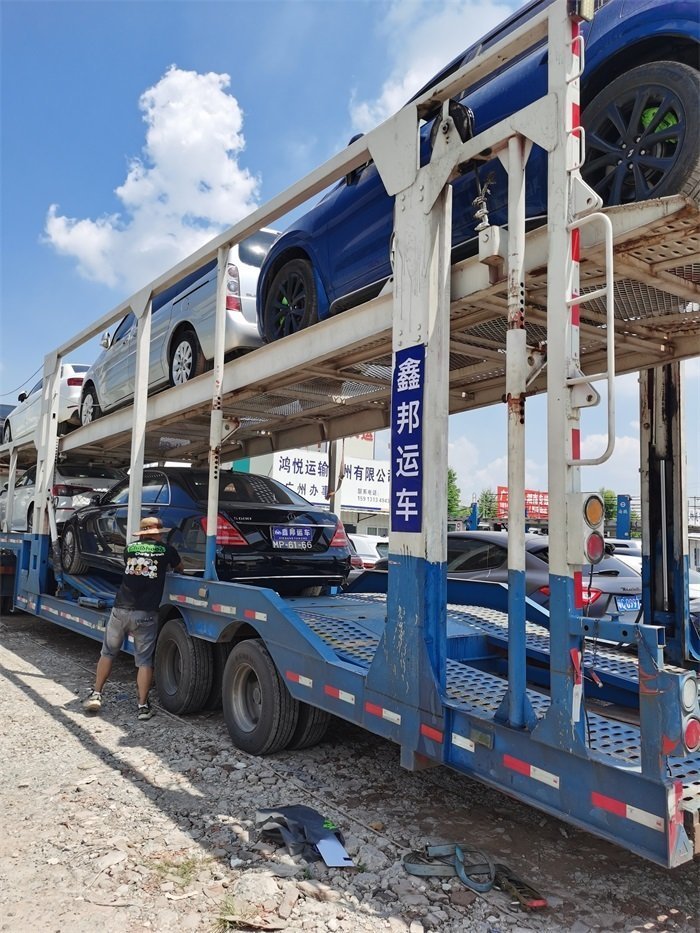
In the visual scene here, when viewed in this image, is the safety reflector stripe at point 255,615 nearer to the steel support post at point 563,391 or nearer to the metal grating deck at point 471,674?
the metal grating deck at point 471,674

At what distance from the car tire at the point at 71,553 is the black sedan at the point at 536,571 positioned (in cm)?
330

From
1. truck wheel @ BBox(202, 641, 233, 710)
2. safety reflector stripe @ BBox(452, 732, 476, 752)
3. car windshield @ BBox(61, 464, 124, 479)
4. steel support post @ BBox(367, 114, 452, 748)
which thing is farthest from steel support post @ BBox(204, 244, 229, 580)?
car windshield @ BBox(61, 464, 124, 479)

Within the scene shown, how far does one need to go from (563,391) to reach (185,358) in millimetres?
4969

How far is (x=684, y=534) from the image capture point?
16.2 feet

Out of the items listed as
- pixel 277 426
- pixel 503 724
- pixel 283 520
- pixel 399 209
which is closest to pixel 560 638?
pixel 503 724

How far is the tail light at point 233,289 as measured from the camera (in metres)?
6.04

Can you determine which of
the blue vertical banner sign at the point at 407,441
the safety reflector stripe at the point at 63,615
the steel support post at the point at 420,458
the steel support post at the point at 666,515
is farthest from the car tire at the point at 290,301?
the safety reflector stripe at the point at 63,615

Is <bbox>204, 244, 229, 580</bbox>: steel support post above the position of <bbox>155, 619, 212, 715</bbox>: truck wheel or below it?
above

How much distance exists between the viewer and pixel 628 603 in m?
5.71

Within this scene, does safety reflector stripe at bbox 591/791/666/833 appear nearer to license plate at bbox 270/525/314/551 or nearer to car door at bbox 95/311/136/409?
license plate at bbox 270/525/314/551

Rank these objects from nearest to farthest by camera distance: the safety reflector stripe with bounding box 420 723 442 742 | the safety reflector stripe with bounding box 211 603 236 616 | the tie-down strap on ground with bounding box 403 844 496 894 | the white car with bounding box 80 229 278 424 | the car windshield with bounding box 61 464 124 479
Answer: the tie-down strap on ground with bounding box 403 844 496 894 < the safety reflector stripe with bounding box 420 723 442 742 < the safety reflector stripe with bounding box 211 603 236 616 < the white car with bounding box 80 229 278 424 < the car windshield with bounding box 61 464 124 479

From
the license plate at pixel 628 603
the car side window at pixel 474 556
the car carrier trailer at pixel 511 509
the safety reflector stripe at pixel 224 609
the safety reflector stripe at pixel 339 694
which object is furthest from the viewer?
the car side window at pixel 474 556

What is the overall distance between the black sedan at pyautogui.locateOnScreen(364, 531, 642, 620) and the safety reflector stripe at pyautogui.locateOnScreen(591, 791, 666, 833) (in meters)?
2.87

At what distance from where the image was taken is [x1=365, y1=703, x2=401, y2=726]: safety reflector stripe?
11.5 feet
